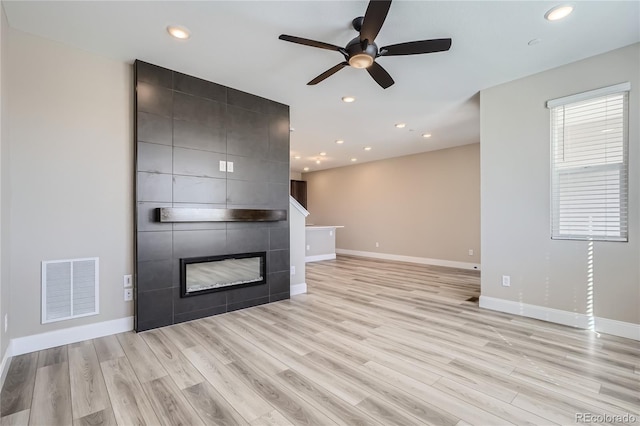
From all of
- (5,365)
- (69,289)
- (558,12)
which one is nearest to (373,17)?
(558,12)

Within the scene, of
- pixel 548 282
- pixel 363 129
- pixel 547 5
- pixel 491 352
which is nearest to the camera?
pixel 547 5

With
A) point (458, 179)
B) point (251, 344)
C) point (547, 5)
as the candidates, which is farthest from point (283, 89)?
point (458, 179)

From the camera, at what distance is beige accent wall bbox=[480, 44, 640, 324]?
108 inches

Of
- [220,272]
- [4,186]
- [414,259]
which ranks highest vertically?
[4,186]

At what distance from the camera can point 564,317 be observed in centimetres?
307

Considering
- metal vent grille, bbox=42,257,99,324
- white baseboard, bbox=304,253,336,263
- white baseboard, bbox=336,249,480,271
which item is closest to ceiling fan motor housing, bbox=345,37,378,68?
metal vent grille, bbox=42,257,99,324

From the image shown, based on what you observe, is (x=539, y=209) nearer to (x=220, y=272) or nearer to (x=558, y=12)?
(x=558, y=12)

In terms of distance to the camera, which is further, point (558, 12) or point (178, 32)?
point (178, 32)

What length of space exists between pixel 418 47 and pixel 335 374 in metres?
2.46

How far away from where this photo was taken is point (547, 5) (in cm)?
218

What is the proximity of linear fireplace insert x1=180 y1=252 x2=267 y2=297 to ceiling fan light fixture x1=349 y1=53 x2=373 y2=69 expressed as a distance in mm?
2457

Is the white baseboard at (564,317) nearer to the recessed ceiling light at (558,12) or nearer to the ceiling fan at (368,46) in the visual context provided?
the recessed ceiling light at (558,12)

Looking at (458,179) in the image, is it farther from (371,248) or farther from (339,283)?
(339,283)

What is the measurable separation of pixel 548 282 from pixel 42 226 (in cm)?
490
